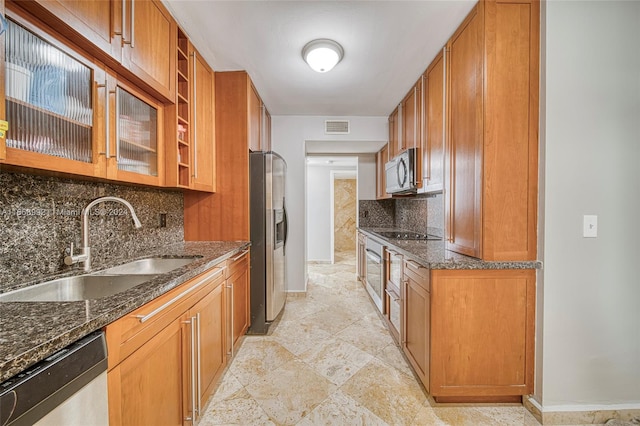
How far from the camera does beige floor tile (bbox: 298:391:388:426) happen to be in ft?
5.25

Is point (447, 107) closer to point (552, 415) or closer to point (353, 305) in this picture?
point (552, 415)

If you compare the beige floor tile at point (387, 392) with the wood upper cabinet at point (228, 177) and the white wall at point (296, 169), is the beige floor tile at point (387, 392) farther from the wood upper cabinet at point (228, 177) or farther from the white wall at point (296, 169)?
the white wall at point (296, 169)

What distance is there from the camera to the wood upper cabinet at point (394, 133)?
11.2 feet

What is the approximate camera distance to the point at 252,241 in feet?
8.85

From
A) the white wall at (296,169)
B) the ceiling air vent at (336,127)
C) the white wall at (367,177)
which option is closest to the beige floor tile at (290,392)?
the white wall at (296,169)

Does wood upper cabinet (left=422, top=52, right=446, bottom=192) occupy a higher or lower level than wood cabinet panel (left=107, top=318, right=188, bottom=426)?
higher

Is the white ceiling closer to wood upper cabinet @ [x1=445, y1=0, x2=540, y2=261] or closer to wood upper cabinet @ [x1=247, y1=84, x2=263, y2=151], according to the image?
wood upper cabinet @ [x1=247, y1=84, x2=263, y2=151]

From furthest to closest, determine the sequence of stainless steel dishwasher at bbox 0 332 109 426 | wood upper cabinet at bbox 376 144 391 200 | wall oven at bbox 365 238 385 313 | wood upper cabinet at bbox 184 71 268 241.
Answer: wood upper cabinet at bbox 376 144 391 200, wall oven at bbox 365 238 385 313, wood upper cabinet at bbox 184 71 268 241, stainless steel dishwasher at bbox 0 332 109 426

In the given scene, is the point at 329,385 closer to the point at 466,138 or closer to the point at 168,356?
the point at 168,356

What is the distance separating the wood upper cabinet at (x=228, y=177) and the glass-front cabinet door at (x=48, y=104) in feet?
4.32

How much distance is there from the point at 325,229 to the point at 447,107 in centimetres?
465

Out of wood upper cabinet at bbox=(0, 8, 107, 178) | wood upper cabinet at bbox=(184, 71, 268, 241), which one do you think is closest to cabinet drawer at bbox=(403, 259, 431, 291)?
wood upper cabinet at bbox=(184, 71, 268, 241)

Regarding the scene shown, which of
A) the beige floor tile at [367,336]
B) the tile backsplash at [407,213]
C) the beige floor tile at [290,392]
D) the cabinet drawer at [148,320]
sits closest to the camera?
the cabinet drawer at [148,320]

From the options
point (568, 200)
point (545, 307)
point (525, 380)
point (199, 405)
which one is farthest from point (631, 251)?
point (199, 405)
